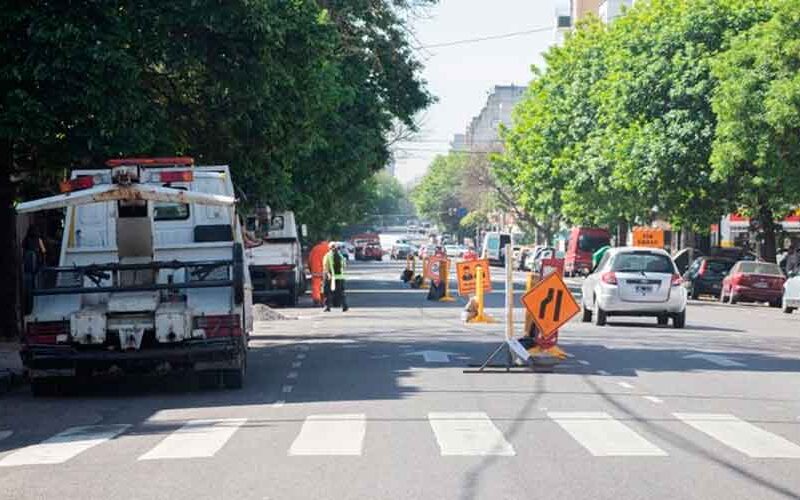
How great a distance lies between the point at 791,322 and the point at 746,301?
1295 centimetres

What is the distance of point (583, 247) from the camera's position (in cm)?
8169

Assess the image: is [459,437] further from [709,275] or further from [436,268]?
[709,275]

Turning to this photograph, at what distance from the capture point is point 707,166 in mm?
54250

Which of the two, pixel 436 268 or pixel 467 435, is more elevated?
pixel 436 268

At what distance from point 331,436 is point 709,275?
40763 millimetres

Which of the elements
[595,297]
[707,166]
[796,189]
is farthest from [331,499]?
[707,166]

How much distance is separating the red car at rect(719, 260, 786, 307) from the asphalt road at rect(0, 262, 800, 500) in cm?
2389

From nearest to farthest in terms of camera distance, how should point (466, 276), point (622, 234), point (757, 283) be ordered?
point (466, 276) < point (757, 283) < point (622, 234)

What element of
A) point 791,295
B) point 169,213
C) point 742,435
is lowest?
point 791,295

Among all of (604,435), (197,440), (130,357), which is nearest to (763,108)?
(130,357)

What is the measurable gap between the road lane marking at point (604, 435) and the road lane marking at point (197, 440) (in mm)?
3034

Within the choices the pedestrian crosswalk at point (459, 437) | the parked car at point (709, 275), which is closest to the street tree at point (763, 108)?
the parked car at point (709, 275)

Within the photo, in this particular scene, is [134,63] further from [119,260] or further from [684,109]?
[684,109]

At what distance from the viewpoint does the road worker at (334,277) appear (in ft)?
124
